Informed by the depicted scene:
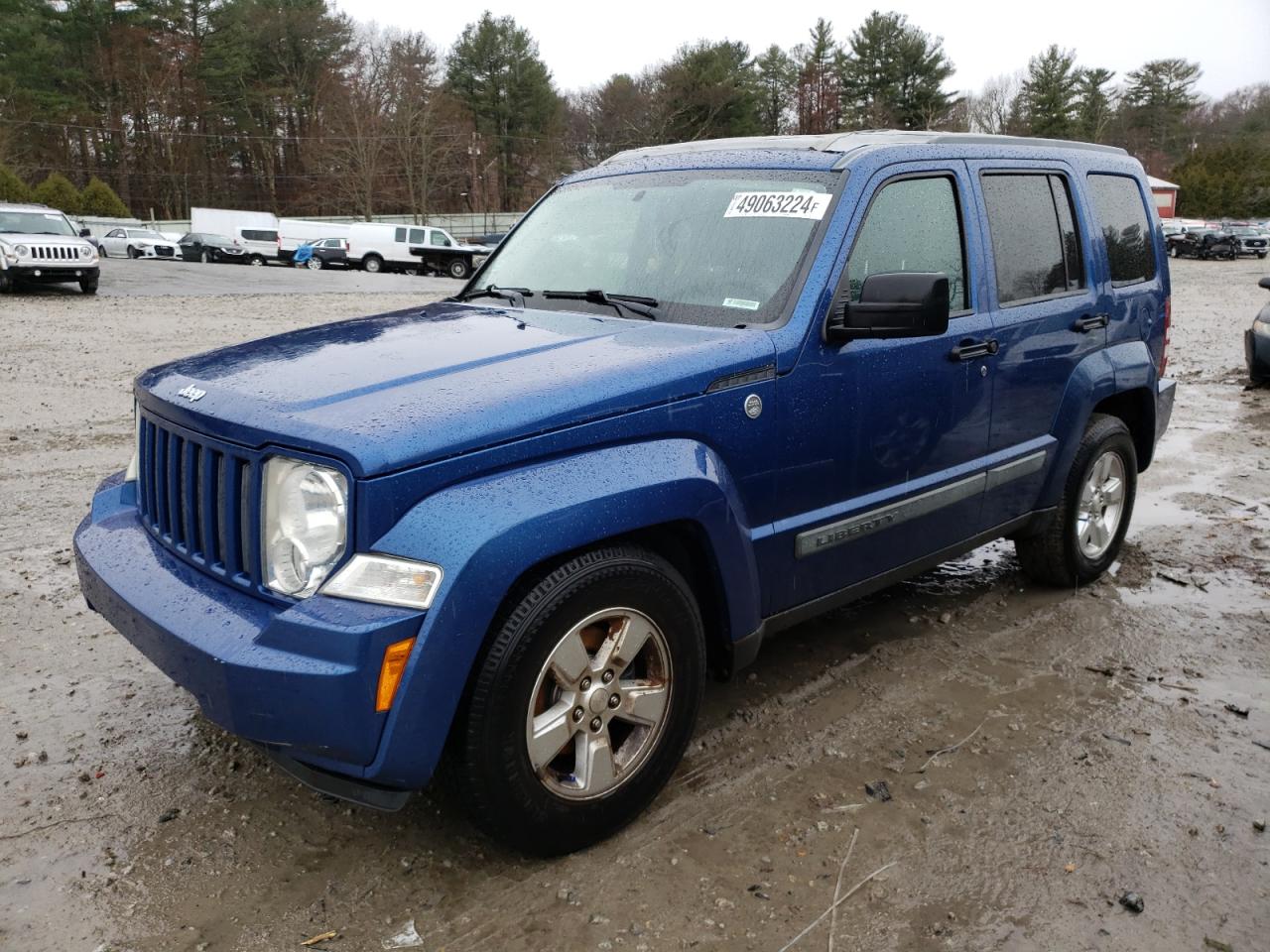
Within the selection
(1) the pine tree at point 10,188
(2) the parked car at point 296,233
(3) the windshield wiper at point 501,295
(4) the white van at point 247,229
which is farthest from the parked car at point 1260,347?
(1) the pine tree at point 10,188

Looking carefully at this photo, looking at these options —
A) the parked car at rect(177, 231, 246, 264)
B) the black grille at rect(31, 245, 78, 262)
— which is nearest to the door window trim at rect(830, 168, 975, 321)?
the black grille at rect(31, 245, 78, 262)

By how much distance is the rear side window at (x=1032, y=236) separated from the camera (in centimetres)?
411

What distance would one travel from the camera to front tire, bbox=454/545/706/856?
2.56m

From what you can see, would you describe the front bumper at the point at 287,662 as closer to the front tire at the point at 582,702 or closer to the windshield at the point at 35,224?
the front tire at the point at 582,702

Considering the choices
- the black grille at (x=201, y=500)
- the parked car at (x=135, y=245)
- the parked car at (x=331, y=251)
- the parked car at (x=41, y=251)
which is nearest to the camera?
the black grille at (x=201, y=500)

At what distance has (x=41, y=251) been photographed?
19531 mm

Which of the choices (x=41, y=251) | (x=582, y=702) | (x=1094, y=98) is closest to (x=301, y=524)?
(x=582, y=702)

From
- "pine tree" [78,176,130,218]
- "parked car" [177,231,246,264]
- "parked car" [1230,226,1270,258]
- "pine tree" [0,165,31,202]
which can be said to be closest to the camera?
"pine tree" [0,165,31,202]

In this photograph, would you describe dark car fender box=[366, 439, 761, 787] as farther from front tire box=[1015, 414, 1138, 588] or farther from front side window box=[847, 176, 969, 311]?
front tire box=[1015, 414, 1138, 588]

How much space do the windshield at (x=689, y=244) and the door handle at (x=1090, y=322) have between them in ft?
5.38

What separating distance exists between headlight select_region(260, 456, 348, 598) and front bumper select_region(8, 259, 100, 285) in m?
20.3

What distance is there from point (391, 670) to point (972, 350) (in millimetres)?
2565

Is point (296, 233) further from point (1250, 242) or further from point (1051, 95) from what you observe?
point (1051, 95)

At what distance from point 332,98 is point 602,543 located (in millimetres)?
73316
